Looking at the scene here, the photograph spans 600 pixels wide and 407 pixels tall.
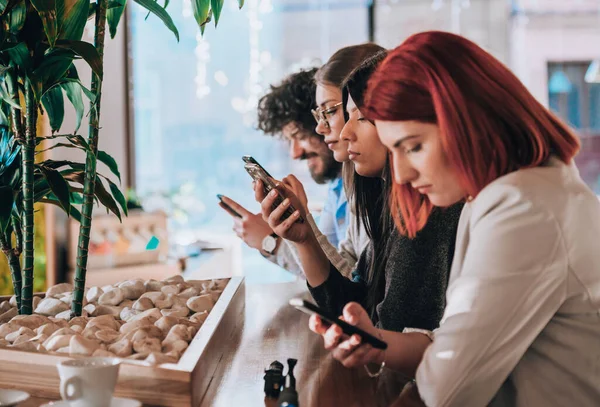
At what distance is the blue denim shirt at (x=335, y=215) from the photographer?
2.83 metres

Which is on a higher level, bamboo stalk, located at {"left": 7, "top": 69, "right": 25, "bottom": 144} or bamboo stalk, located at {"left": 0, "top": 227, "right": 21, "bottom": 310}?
bamboo stalk, located at {"left": 7, "top": 69, "right": 25, "bottom": 144}

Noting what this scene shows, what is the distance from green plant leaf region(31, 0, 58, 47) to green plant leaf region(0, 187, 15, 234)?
328 mm

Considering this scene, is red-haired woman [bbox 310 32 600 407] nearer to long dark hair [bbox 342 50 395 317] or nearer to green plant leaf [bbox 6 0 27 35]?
long dark hair [bbox 342 50 395 317]

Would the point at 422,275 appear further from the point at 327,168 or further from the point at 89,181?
the point at 327,168

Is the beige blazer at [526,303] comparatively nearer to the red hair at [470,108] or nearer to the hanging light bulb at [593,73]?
the red hair at [470,108]

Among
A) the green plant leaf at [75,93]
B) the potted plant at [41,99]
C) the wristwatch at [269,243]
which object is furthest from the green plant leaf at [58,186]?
the wristwatch at [269,243]

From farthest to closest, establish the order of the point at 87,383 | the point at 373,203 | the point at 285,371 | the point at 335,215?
the point at 335,215, the point at 373,203, the point at 285,371, the point at 87,383

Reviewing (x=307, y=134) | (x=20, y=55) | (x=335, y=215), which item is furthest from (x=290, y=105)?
(x=20, y=55)

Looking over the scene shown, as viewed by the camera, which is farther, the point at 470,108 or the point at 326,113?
the point at 326,113

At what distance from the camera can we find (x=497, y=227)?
3.26 ft

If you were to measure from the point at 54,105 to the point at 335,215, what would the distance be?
1466 millimetres

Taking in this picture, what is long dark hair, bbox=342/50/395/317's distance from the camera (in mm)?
1698

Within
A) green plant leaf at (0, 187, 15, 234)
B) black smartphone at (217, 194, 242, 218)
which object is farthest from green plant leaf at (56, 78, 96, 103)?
black smartphone at (217, 194, 242, 218)

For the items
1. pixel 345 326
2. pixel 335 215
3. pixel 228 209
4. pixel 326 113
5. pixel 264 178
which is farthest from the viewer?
pixel 335 215
